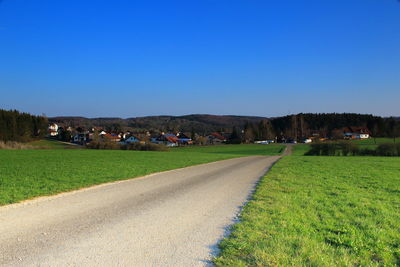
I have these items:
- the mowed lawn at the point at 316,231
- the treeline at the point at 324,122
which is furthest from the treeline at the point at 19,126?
the treeline at the point at 324,122

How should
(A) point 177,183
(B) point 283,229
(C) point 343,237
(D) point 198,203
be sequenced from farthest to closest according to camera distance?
(A) point 177,183
(D) point 198,203
(B) point 283,229
(C) point 343,237

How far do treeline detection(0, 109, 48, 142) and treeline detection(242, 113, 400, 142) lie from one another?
63289mm

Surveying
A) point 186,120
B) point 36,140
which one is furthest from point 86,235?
point 186,120

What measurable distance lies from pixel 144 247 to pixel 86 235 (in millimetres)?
1403

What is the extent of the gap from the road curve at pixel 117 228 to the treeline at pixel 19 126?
73.4m

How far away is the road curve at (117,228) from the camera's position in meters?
5.09

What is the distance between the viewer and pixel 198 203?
378 inches

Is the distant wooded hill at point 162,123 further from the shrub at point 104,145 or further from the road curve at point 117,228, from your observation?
the road curve at point 117,228

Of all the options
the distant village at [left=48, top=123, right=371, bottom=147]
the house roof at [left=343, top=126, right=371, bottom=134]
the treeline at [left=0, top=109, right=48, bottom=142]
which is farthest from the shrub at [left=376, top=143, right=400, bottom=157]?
the house roof at [left=343, top=126, right=371, bottom=134]

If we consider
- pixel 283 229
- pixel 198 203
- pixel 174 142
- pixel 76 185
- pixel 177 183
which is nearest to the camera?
pixel 283 229

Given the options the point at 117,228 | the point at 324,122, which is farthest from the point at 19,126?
the point at 324,122

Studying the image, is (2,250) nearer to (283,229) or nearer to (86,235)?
(86,235)

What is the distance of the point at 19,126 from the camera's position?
7800cm

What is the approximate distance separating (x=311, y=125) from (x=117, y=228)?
138527 millimetres
